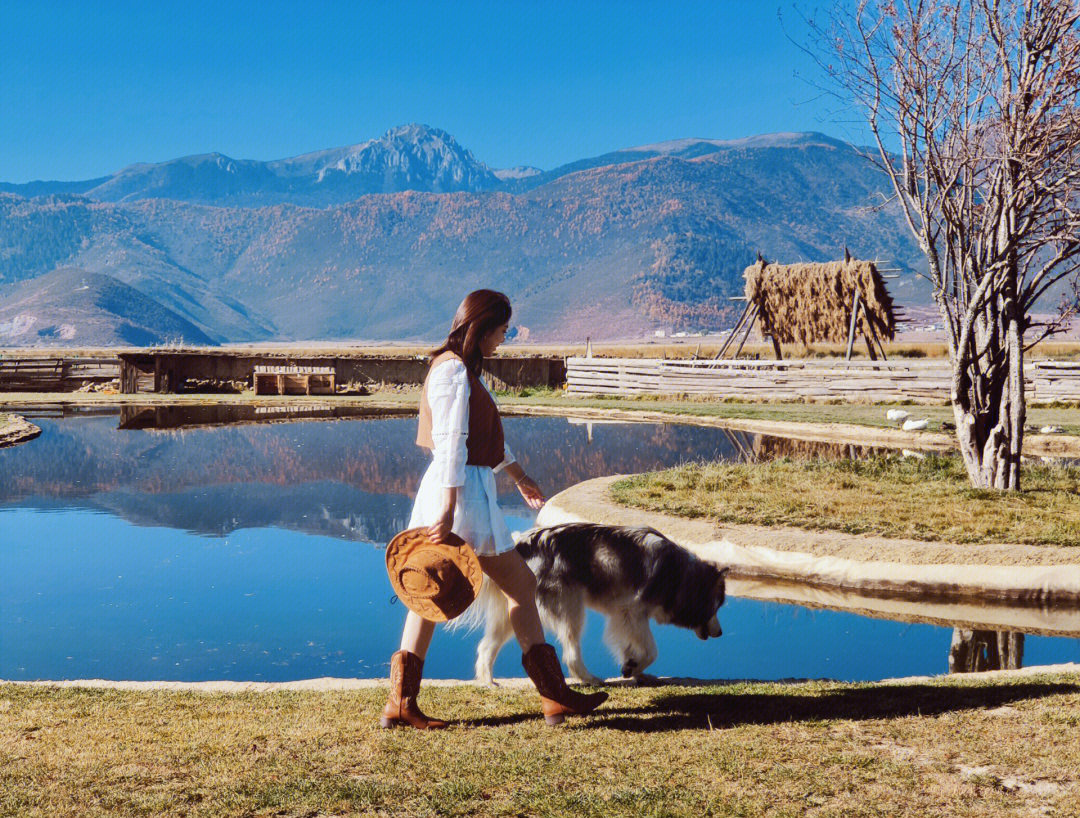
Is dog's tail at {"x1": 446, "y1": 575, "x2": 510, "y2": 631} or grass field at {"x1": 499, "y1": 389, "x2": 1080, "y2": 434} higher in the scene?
grass field at {"x1": 499, "y1": 389, "x2": 1080, "y2": 434}

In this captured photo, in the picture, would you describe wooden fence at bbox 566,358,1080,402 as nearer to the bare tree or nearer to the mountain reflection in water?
the mountain reflection in water

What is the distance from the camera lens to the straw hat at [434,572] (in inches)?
195

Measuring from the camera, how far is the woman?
4859 millimetres

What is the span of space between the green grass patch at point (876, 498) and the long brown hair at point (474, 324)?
6399 mm

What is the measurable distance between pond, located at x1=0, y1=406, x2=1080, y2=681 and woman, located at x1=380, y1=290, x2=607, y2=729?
2.26m

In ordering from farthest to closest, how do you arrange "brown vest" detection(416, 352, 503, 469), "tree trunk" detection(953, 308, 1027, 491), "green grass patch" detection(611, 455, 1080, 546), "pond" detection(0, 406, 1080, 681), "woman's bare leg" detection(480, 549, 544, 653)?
"tree trunk" detection(953, 308, 1027, 491), "green grass patch" detection(611, 455, 1080, 546), "pond" detection(0, 406, 1080, 681), "woman's bare leg" detection(480, 549, 544, 653), "brown vest" detection(416, 352, 503, 469)

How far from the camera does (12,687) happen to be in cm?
613

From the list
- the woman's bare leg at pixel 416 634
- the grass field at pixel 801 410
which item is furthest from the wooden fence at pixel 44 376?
the woman's bare leg at pixel 416 634

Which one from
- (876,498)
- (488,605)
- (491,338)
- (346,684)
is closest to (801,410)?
(876,498)

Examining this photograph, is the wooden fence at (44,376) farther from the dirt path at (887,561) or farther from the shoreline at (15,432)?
the dirt path at (887,561)

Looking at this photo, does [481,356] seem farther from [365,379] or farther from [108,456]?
[365,379]

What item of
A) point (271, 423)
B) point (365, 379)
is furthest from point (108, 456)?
point (365, 379)

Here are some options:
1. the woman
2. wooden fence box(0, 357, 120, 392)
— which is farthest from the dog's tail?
wooden fence box(0, 357, 120, 392)

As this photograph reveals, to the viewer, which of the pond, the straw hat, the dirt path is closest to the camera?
the straw hat
